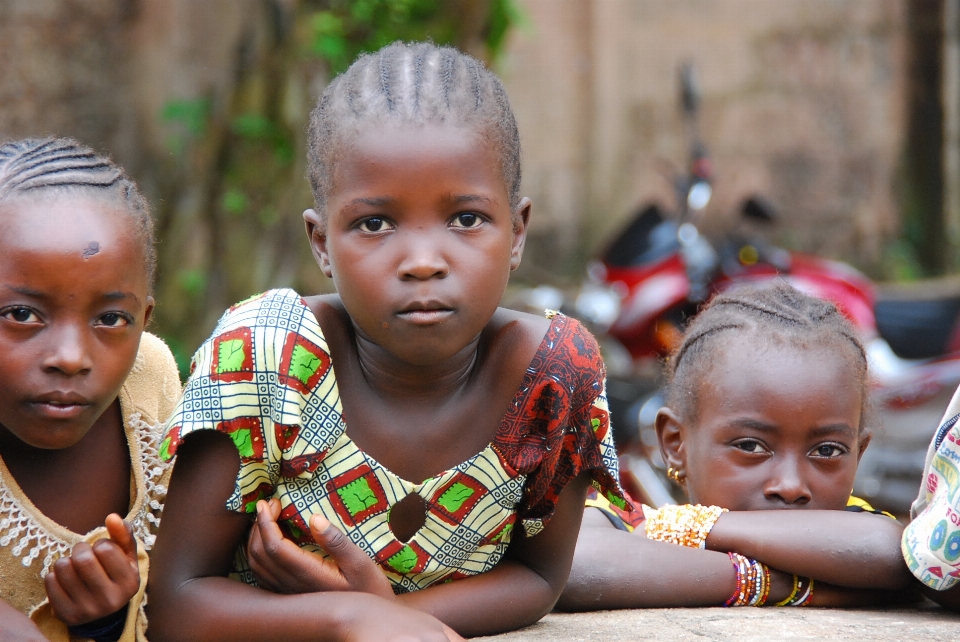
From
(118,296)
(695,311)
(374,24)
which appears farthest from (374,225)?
(374,24)

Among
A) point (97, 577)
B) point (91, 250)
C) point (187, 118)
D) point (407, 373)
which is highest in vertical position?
point (187, 118)

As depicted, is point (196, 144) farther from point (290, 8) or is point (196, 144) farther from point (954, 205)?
point (954, 205)

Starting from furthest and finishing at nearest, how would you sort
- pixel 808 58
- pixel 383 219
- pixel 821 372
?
pixel 808 58
pixel 821 372
pixel 383 219

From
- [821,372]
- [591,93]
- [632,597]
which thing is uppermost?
[591,93]

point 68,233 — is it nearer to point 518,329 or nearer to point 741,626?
point 518,329

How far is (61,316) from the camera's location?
201cm

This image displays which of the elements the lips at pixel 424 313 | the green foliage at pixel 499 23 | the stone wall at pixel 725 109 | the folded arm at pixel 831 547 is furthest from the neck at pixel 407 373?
the stone wall at pixel 725 109

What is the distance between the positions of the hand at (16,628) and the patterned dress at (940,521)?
1860 mm

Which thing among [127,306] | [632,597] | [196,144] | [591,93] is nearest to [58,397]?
[127,306]

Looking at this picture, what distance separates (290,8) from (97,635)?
4510 mm

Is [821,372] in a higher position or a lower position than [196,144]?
lower

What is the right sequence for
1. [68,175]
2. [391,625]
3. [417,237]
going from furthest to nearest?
[68,175]
[417,237]
[391,625]

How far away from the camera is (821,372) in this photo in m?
2.80

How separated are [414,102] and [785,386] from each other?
131 cm
